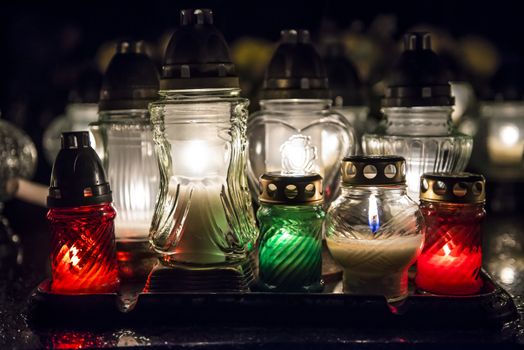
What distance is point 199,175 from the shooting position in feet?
2.27

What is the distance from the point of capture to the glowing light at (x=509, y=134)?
1389mm

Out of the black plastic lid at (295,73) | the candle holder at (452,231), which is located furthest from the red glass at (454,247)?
the black plastic lid at (295,73)

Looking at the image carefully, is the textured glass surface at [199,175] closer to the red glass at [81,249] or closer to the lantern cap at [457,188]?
the red glass at [81,249]

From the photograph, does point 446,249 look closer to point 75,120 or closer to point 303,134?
point 303,134

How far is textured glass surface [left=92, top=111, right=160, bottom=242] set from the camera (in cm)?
80

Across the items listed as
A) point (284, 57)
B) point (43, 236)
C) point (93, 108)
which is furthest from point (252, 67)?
point (284, 57)

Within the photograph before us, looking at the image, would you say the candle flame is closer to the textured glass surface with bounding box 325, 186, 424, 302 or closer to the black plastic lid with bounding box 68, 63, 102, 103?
the textured glass surface with bounding box 325, 186, 424, 302

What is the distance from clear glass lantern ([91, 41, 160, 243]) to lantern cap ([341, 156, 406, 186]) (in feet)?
0.85

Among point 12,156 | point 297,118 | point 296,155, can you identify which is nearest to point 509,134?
point 297,118

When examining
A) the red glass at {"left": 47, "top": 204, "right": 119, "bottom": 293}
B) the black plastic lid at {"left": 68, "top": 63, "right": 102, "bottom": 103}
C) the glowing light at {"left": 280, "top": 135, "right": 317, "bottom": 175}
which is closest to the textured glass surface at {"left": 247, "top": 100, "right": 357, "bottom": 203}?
the glowing light at {"left": 280, "top": 135, "right": 317, "bottom": 175}

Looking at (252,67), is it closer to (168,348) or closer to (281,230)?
(281,230)

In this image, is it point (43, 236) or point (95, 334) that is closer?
point (95, 334)

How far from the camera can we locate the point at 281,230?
0.67 meters

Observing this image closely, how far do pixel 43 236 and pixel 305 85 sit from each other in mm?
575
